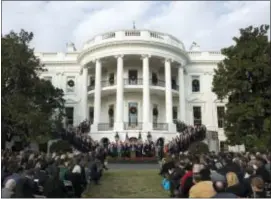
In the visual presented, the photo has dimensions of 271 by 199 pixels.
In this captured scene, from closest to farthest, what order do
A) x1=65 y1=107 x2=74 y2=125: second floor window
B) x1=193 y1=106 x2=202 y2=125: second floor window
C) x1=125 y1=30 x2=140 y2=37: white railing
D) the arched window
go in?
x1=125 y1=30 x2=140 y2=37: white railing → x1=65 y1=107 x2=74 y2=125: second floor window → x1=193 y1=106 x2=202 y2=125: second floor window → the arched window

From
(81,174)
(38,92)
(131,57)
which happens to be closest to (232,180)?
(81,174)

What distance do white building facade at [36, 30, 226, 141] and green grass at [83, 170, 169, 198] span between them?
13.5 m

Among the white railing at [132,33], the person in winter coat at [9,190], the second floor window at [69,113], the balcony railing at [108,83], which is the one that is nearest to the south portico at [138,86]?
the balcony railing at [108,83]

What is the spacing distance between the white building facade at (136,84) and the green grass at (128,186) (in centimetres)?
1345

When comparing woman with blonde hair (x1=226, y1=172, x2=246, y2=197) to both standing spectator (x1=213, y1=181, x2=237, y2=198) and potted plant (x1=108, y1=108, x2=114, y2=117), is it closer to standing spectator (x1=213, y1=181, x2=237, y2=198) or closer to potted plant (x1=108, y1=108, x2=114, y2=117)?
standing spectator (x1=213, y1=181, x2=237, y2=198)

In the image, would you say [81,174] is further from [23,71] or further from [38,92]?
[38,92]

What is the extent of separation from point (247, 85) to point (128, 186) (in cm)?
1376

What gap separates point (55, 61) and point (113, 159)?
18106 millimetres

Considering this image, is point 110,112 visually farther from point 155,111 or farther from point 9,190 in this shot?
point 9,190

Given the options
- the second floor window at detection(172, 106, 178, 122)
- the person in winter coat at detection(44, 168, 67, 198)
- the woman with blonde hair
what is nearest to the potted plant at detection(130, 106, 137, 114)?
the second floor window at detection(172, 106, 178, 122)

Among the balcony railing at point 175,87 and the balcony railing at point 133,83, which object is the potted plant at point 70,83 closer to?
the balcony railing at point 133,83

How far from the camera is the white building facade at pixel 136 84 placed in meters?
32.1

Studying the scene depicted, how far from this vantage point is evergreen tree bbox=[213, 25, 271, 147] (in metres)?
24.0

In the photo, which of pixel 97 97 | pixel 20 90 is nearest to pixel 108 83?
pixel 97 97
